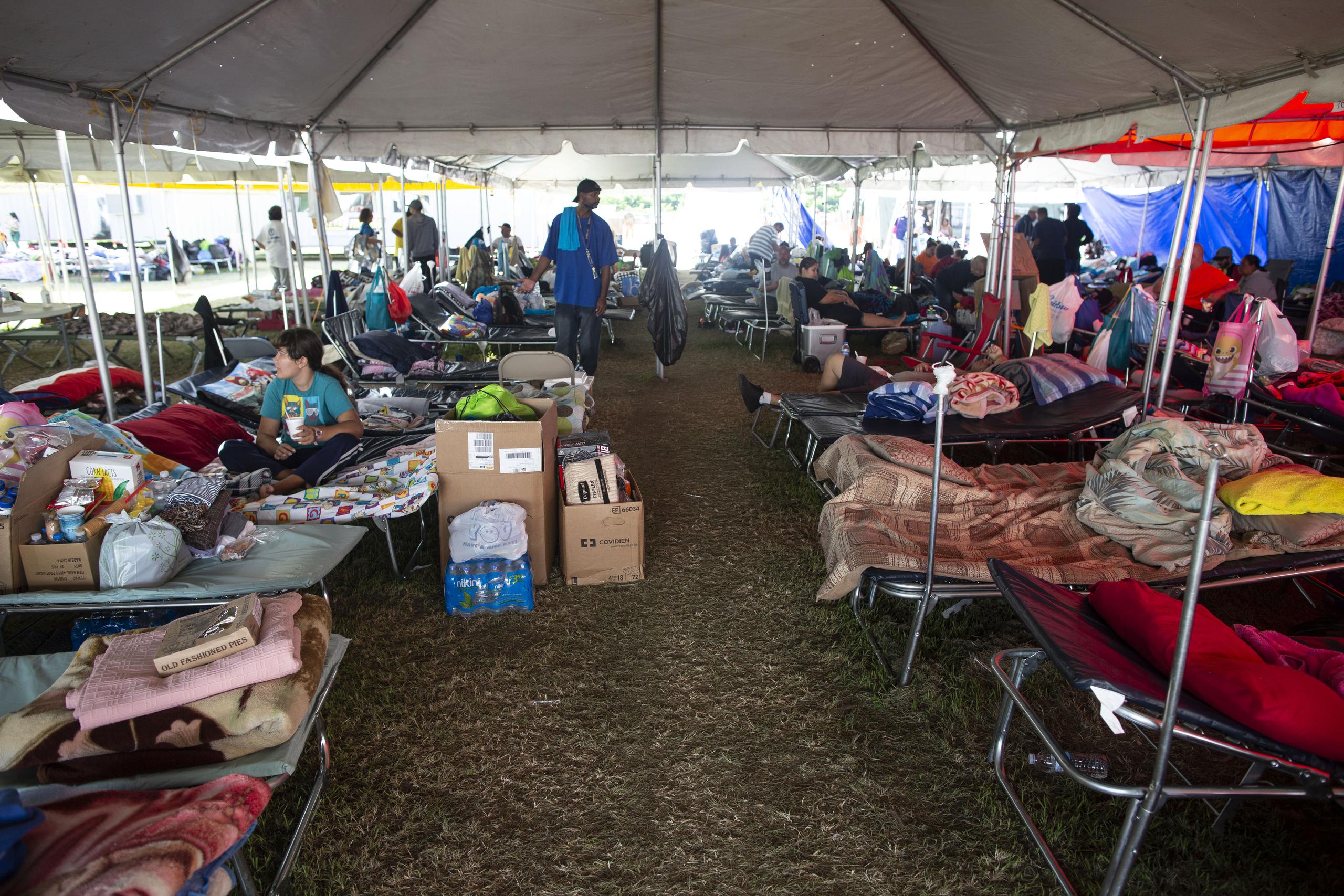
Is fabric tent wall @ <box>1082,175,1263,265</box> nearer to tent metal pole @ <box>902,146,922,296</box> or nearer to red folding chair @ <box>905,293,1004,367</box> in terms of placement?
tent metal pole @ <box>902,146,922,296</box>

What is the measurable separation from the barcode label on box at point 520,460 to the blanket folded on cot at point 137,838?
1.91 meters

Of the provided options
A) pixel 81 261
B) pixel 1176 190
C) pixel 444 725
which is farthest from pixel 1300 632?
pixel 1176 190

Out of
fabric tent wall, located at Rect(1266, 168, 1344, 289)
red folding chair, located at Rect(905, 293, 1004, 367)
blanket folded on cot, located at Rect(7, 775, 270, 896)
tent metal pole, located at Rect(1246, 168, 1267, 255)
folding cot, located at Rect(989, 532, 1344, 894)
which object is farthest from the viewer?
tent metal pole, located at Rect(1246, 168, 1267, 255)

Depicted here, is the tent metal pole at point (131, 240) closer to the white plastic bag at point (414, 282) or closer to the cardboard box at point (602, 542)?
the cardboard box at point (602, 542)

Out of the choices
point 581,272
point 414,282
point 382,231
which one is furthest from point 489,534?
point 382,231

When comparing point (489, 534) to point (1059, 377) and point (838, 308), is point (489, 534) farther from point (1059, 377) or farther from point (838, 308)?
point (838, 308)

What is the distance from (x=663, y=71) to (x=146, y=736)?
6606 mm

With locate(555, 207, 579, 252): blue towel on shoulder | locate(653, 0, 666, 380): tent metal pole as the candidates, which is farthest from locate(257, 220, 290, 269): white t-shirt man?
locate(555, 207, 579, 252): blue towel on shoulder

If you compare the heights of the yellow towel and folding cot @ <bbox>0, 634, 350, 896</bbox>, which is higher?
the yellow towel

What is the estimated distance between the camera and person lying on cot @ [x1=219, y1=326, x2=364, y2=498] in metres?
3.99

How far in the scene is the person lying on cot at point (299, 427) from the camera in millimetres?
3994

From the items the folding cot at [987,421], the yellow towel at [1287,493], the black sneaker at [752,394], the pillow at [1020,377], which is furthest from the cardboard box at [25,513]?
the pillow at [1020,377]

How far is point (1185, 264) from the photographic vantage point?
489 cm

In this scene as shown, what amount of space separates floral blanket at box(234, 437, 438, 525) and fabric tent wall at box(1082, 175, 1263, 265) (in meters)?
12.4
